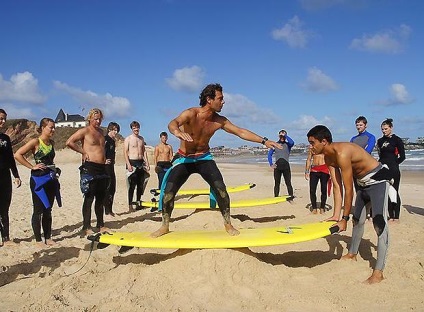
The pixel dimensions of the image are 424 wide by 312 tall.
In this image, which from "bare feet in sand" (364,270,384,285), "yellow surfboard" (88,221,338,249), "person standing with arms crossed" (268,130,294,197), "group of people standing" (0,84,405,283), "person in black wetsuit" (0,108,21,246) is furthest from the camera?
"person standing with arms crossed" (268,130,294,197)

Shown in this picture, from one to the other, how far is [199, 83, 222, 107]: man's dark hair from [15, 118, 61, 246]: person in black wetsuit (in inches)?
104

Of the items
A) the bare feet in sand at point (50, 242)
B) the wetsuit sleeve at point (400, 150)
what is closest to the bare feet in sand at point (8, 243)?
the bare feet in sand at point (50, 242)

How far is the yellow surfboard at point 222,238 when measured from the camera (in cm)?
428

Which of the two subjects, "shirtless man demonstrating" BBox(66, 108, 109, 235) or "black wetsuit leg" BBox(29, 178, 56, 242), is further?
"shirtless man demonstrating" BBox(66, 108, 109, 235)

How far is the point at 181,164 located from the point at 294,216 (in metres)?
4.09

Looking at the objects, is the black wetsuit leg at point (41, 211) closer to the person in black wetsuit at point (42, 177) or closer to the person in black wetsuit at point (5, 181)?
the person in black wetsuit at point (42, 177)

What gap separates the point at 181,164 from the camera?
475 cm

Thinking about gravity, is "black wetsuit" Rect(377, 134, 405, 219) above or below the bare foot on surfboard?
above

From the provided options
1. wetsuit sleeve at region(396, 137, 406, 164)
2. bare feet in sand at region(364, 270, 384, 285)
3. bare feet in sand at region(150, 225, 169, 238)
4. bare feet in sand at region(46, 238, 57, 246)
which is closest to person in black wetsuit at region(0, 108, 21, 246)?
bare feet in sand at region(46, 238, 57, 246)

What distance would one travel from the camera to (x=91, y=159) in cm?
625

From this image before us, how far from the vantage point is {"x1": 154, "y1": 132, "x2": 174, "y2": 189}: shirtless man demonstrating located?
32.9 ft

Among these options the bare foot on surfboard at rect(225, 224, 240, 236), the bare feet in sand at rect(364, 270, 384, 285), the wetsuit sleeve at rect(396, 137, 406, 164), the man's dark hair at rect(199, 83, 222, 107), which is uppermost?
the man's dark hair at rect(199, 83, 222, 107)

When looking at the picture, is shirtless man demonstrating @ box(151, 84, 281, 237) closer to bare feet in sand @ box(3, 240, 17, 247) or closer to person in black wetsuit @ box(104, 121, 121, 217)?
bare feet in sand @ box(3, 240, 17, 247)

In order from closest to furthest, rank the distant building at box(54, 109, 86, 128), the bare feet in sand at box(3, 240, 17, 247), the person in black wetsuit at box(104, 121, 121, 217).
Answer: the bare feet in sand at box(3, 240, 17, 247) < the person in black wetsuit at box(104, 121, 121, 217) < the distant building at box(54, 109, 86, 128)
